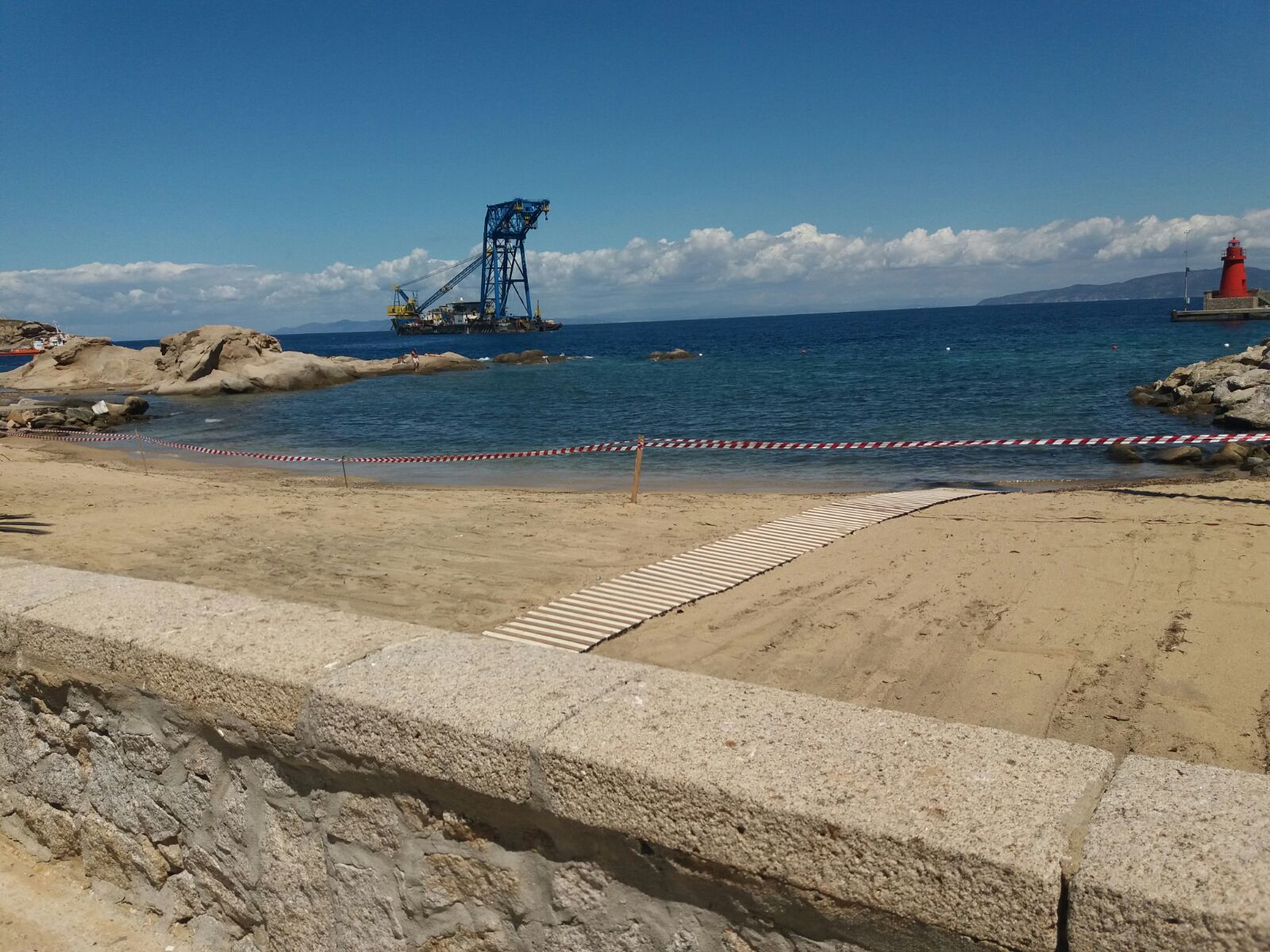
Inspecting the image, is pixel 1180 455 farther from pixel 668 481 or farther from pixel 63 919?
pixel 63 919

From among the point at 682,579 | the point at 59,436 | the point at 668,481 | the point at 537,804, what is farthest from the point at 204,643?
the point at 59,436

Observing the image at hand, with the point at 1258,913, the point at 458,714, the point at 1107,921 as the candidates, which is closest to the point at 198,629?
the point at 458,714

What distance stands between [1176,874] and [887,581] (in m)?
7.08

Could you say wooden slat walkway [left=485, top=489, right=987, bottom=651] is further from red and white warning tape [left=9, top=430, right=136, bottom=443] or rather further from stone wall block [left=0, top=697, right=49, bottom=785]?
red and white warning tape [left=9, top=430, right=136, bottom=443]

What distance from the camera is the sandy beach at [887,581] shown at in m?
5.85

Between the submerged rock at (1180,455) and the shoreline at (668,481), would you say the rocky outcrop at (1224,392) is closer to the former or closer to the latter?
the submerged rock at (1180,455)

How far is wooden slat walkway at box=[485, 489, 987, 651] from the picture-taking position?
Answer: 7.02m

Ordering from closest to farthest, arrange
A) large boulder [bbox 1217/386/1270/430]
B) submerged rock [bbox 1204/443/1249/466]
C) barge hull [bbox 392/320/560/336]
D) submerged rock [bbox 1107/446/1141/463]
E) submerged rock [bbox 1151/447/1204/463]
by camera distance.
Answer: submerged rock [bbox 1204/443/1249/466] < submerged rock [bbox 1151/447/1204/463] < submerged rock [bbox 1107/446/1141/463] < large boulder [bbox 1217/386/1270/430] < barge hull [bbox 392/320/560/336]

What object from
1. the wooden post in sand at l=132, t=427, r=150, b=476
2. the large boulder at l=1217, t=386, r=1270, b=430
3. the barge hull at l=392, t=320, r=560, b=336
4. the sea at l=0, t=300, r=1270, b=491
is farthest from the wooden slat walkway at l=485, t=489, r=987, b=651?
the barge hull at l=392, t=320, r=560, b=336

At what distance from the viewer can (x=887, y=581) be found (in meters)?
8.34

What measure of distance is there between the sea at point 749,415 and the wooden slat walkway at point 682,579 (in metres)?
5.36

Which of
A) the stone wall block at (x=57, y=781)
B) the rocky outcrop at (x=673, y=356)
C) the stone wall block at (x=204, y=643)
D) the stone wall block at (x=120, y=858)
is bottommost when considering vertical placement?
the stone wall block at (x=120, y=858)

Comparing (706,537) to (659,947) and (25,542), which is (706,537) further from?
(659,947)

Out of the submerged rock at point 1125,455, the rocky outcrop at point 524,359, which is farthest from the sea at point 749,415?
the rocky outcrop at point 524,359
